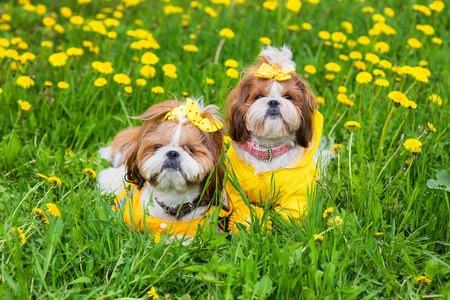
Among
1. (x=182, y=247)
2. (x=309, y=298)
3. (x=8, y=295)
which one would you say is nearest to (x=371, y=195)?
(x=309, y=298)

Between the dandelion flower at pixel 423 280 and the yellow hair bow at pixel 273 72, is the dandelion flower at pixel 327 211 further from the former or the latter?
the yellow hair bow at pixel 273 72

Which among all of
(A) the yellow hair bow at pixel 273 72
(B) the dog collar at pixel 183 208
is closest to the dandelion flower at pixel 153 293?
(B) the dog collar at pixel 183 208

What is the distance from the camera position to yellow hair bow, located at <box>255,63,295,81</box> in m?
3.54

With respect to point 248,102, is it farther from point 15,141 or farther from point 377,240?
point 15,141

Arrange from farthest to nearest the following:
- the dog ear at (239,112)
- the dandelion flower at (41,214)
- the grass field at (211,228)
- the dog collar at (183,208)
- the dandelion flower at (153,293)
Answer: the dog ear at (239,112) < the dog collar at (183,208) < the dandelion flower at (41,214) < the grass field at (211,228) < the dandelion flower at (153,293)

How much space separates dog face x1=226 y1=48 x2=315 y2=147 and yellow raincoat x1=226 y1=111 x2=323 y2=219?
4.7 inches

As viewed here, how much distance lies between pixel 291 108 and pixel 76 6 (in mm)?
4917

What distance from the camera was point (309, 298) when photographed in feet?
8.77

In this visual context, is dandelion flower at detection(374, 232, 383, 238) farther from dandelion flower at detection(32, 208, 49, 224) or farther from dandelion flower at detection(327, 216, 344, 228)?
Answer: dandelion flower at detection(32, 208, 49, 224)

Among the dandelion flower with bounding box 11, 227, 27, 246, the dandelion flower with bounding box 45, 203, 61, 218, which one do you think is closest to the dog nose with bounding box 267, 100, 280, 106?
the dandelion flower with bounding box 45, 203, 61, 218

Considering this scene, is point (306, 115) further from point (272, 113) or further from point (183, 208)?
point (183, 208)

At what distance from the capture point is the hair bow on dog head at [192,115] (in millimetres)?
3135

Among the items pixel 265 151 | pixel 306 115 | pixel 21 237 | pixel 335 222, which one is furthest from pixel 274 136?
pixel 21 237

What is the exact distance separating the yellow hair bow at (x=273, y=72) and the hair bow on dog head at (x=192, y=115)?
622 millimetres
